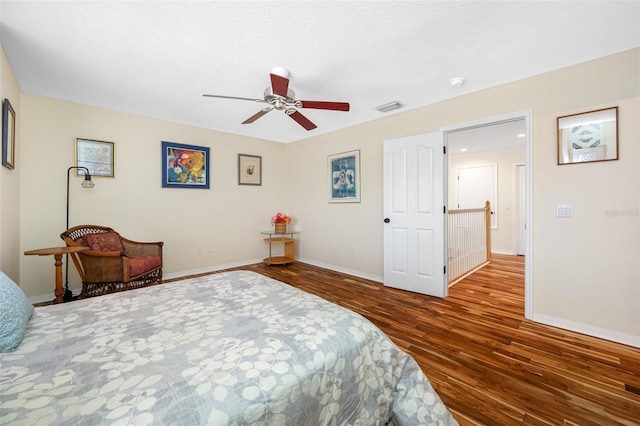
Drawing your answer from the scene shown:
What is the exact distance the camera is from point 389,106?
3.32 m

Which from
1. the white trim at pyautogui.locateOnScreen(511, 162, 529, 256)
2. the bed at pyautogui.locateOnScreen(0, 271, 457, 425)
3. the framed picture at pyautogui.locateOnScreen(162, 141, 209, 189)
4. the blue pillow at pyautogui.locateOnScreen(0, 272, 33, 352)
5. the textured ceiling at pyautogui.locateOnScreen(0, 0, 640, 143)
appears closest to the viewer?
the bed at pyautogui.locateOnScreen(0, 271, 457, 425)

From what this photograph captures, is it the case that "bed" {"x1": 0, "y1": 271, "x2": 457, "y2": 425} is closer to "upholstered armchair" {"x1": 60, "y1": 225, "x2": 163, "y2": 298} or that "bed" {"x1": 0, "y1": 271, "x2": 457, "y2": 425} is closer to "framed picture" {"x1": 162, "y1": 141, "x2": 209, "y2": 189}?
"upholstered armchair" {"x1": 60, "y1": 225, "x2": 163, "y2": 298}

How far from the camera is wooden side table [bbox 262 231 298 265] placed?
470 cm

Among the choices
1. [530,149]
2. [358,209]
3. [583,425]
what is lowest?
[583,425]

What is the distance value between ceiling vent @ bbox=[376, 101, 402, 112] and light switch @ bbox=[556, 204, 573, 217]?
2003 millimetres

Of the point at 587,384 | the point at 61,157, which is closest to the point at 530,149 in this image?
the point at 587,384

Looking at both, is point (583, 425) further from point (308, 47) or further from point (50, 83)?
point (50, 83)

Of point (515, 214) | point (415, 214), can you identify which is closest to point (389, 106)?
point (415, 214)

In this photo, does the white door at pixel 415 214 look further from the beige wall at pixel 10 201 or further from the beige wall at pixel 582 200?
the beige wall at pixel 10 201

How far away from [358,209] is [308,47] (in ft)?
8.19

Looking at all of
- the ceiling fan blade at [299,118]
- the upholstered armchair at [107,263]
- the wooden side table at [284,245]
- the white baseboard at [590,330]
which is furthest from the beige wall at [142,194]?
the white baseboard at [590,330]

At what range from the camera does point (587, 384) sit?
165cm

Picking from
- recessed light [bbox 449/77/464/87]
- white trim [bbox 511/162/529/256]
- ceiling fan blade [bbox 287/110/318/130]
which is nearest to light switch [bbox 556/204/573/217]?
recessed light [bbox 449/77/464/87]

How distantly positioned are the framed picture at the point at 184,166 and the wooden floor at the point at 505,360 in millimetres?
2688
